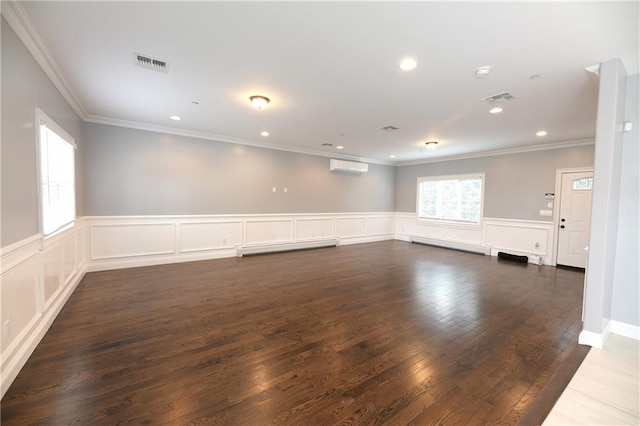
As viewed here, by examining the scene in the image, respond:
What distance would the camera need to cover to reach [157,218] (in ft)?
16.9

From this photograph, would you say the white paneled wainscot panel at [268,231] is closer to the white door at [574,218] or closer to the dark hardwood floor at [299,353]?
the dark hardwood floor at [299,353]

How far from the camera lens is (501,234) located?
21.6ft

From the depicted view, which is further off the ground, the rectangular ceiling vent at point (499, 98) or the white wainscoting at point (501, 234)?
the rectangular ceiling vent at point (499, 98)

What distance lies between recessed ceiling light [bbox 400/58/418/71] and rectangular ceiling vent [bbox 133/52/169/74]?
7.70 feet

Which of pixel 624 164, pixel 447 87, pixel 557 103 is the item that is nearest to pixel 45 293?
pixel 447 87

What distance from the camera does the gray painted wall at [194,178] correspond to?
4668 mm

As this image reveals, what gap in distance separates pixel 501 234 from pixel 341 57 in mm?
6316

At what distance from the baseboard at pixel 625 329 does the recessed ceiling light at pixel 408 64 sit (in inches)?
128

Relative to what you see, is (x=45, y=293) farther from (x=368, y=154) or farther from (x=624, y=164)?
(x=368, y=154)

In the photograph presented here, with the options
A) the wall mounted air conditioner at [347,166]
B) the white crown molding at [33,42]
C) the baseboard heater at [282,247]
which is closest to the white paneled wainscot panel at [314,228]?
the baseboard heater at [282,247]

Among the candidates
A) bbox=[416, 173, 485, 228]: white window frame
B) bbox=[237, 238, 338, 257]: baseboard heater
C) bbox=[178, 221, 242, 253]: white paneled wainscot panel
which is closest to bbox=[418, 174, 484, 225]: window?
bbox=[416, 173, 485, 228]: white window frame

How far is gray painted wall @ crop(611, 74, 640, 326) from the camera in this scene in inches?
98.3

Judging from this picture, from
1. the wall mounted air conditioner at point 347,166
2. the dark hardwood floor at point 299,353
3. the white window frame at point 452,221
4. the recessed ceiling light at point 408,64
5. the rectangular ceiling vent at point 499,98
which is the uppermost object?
the rectangular ceiling vent at point 499,98

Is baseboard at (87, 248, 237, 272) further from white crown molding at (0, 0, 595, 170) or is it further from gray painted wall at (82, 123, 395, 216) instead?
white crown molding at (0, 0, 595, 170)
